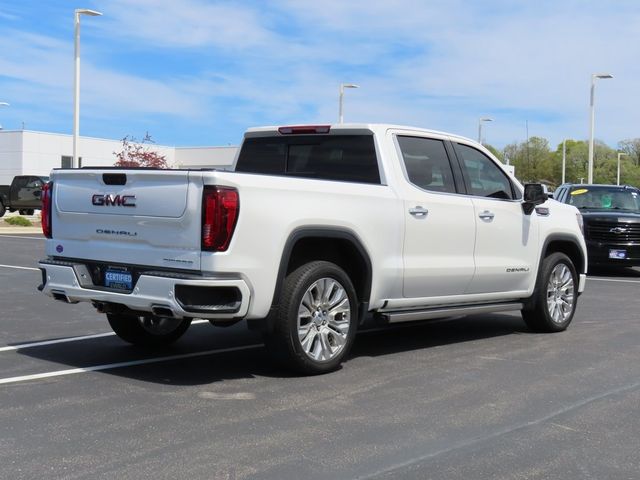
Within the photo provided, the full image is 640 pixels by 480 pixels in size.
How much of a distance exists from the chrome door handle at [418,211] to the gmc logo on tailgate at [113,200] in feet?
7.81

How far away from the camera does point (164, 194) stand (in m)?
5.68

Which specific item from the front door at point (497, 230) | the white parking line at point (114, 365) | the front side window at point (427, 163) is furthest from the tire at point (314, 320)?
the front door at point (497, 230)

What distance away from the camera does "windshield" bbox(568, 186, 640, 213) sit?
16984mm

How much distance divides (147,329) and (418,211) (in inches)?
105

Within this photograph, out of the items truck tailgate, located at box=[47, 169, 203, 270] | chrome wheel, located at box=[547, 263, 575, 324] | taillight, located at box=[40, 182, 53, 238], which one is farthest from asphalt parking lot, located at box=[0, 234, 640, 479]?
taillight, located at box=[40, 182, 53, 238]

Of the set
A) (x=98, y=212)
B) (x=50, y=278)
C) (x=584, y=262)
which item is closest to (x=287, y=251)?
(x=98, y=212)

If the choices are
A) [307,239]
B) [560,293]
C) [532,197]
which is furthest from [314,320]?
[560,293]

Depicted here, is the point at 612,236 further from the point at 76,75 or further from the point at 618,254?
the point at 76,75

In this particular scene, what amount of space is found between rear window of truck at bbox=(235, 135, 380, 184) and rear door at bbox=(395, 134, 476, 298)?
1.08 ft

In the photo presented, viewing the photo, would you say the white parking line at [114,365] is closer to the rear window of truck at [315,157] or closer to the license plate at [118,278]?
the license plate at [118,278]

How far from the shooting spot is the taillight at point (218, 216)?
5.43 m

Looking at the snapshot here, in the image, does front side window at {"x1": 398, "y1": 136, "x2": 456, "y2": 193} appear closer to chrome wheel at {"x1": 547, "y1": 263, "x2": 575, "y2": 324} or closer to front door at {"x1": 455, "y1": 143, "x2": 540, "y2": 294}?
front door at {"x1": 455, "y1": 143, "x2": 540, "y2": 294}

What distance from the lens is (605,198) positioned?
56.2ft

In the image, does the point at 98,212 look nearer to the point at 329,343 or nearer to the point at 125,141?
the point at 329,343
